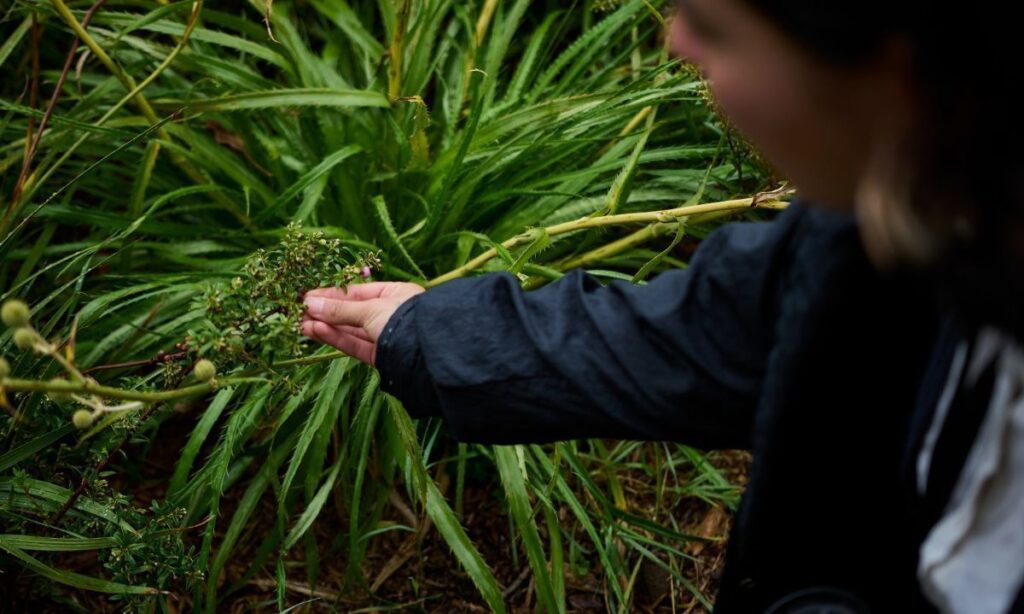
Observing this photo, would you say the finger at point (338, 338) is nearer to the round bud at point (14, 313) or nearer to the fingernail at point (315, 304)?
the fingernail at point (315, 304)

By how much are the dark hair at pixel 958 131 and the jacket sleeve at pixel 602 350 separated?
29 centimetres

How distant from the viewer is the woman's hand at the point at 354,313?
1233mm

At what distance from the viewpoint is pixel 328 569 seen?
6.15 feet

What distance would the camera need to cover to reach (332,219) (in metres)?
2.06

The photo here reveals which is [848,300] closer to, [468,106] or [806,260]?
[806,260]

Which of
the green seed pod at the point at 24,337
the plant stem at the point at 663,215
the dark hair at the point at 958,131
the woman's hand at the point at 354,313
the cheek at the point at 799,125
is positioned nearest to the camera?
the dark hair at the point at 958,131

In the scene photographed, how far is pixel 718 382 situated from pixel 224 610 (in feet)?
3.78

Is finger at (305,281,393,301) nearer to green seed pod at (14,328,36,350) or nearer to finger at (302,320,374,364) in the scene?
finger at (302,320,374,364)

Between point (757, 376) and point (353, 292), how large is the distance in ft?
1.76

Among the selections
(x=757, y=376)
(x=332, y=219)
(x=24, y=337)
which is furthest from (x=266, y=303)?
(x=332, y=219)

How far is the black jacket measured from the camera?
3.13 ft

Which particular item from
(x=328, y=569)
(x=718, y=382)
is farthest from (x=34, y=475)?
(x=718, y=382)

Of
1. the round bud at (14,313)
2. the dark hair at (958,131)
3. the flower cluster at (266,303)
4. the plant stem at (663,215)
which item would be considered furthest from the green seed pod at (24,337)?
the plant stem at (663,215)

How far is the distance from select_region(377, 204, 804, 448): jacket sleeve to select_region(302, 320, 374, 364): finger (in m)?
0.10
